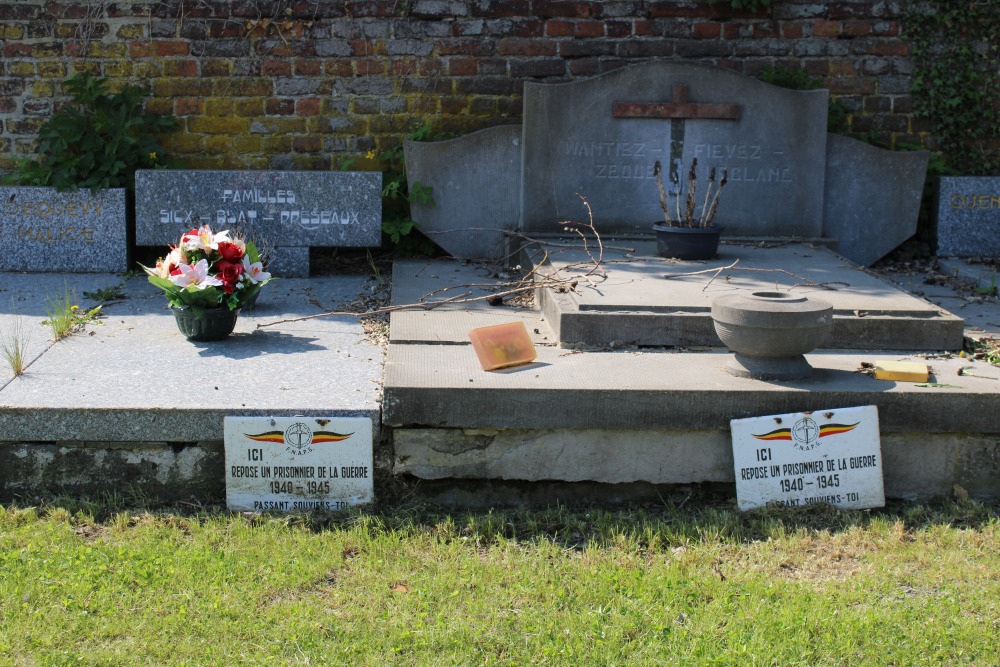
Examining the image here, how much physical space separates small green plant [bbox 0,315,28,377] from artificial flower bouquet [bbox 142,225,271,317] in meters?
0.65

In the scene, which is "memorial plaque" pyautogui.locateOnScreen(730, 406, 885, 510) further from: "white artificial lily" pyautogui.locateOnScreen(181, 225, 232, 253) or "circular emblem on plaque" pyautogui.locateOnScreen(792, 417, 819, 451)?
"white artificial lily" pyautogui.locateOnScreen(181, 225, 232, 253)

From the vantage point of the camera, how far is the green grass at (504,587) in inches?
119

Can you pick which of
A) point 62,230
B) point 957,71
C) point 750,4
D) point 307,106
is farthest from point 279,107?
point 957,71

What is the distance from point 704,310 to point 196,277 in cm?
236

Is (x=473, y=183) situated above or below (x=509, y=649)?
above

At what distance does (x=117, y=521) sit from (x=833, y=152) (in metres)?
5.46

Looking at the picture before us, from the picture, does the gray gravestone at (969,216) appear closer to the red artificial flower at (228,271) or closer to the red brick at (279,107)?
the red brick at (279,107)

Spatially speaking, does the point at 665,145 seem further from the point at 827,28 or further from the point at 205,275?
the point at 205,275

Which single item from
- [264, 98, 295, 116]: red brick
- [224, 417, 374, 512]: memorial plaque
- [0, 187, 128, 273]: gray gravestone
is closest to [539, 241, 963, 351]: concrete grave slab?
[224, 417, 374, 512]: memorial plaque

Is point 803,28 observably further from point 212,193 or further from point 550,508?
point 550,508

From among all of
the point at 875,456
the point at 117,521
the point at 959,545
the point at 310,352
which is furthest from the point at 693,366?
the point at 117,521

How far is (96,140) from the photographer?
7273 mm

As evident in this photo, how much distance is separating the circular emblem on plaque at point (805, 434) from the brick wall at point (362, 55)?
421cm

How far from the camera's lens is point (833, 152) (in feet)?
24.3
